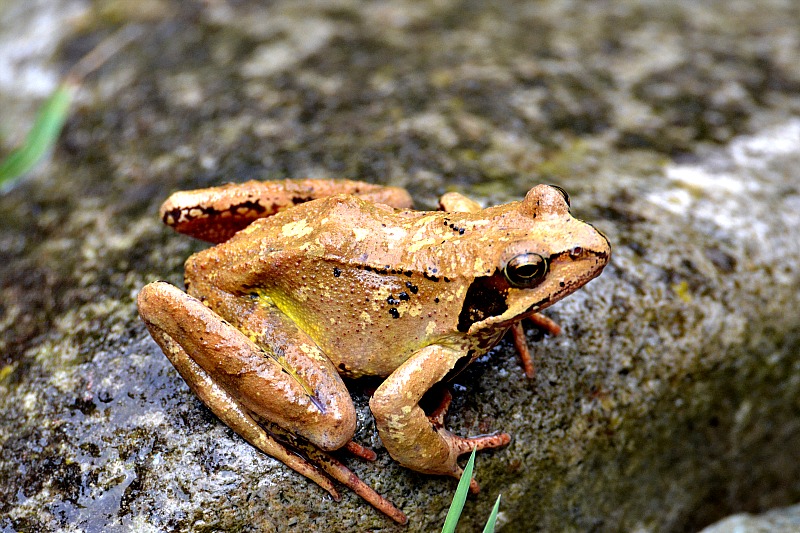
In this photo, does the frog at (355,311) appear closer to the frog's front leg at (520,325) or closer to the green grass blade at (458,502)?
the green grass blade at (458,502)

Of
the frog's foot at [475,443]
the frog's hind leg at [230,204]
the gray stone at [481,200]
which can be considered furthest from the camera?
the frog's hind leg at [230,204]

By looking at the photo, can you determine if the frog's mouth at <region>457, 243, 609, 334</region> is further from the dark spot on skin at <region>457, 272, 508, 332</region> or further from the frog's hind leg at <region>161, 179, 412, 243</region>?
the frog's hind leg at <region>161, 179, 412, 243</region>

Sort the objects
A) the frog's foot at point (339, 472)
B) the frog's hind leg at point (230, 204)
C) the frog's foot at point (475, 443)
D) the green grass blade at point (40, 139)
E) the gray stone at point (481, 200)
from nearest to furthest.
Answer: the frog's foot at point (339, 472)
the frog's foot at point (475, 443)
the gray stone at point (481, 200)
the frog's hind leg at point (230, 204)
the green grass blade at point (40, 139)

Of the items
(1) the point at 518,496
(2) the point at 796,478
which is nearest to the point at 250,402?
(1) the point at 518,496

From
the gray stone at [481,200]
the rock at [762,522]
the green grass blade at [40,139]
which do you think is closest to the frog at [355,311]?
the gray stone at [481,200]

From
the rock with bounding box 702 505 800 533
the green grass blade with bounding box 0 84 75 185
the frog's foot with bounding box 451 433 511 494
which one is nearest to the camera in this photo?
the frog's foot with bounding box 451 433 511 494

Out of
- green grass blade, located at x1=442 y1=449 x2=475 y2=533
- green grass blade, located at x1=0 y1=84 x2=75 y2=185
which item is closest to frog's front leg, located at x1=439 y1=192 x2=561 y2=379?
green grass blade, located at x1=442 y1=449 x2=475 y2=533

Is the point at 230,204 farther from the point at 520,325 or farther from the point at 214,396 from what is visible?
the point at 520,325
